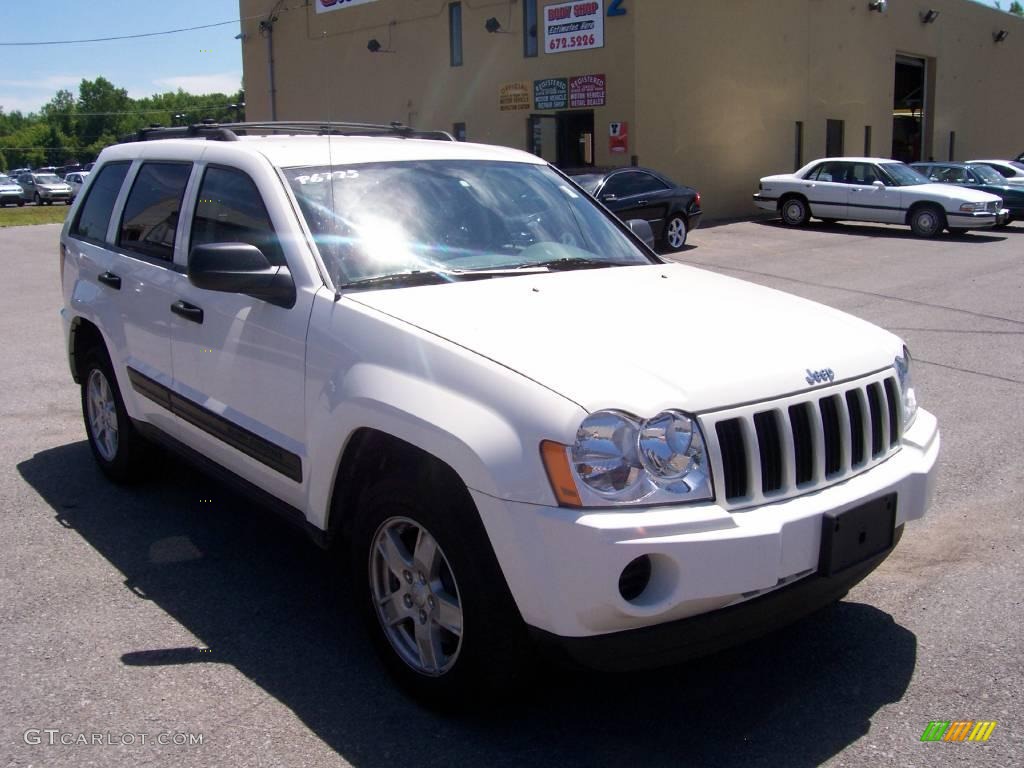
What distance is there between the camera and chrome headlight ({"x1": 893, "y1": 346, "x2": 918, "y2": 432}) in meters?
3.69

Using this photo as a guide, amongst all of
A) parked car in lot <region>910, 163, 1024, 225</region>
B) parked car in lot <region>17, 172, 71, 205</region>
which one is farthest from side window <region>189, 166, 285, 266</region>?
parked car in lot <region>17, 172, 71, 205</region>

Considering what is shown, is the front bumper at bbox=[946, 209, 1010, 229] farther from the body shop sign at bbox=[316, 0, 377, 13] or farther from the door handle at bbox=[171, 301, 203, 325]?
the door handle at bbox=[171, 301, 203, 325]

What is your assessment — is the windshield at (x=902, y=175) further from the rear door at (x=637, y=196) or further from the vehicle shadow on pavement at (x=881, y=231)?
the rear door at (x=637, y=196)

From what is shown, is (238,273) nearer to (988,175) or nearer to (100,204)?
(100,204)

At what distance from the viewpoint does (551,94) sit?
2406 cm

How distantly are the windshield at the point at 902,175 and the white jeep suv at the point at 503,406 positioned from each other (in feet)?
59.9

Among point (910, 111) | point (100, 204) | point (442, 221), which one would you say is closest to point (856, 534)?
point (442, 221)

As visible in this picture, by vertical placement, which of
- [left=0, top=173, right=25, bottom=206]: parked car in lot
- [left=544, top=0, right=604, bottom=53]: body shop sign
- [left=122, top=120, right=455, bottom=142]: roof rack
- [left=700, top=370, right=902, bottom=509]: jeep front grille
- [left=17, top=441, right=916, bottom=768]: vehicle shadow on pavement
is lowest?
[left=17, top=441, right=916, bottom=768]: vehicle shadow on pavement

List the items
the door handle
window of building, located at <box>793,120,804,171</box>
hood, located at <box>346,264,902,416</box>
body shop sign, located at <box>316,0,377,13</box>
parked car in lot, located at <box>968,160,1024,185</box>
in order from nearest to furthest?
hood, located at <box>346,264,902,416</box> < the door handle < parked car in lot, located at <box>968,160,1024,185</box> < window of building, located at <box>793,120,804,171</box> < body shop sign, located at <box>316,0,377,13</box>

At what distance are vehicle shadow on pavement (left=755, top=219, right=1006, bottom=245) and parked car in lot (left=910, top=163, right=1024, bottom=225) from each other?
0.64 m

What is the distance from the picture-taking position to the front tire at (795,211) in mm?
22562

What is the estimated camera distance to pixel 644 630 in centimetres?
283

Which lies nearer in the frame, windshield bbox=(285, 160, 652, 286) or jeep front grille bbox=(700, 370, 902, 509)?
jeep front grille bbox=(700, 370, 902, 509)

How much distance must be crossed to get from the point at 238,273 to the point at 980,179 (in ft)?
76.0
